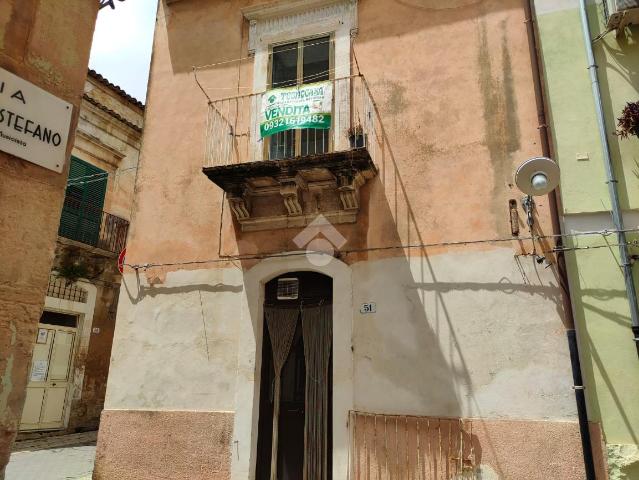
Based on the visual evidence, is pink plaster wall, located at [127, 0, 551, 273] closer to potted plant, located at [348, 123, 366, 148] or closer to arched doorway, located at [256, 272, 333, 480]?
potted plant, located at [348, 123, 366, 148]

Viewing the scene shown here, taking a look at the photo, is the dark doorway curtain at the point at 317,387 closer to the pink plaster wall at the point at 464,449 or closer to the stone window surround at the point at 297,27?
the pink plaster wall at the point at 464,449

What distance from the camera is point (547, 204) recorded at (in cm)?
613

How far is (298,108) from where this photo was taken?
7.18 meters

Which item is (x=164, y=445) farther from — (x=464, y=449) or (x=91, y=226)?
(x=91, y=226)

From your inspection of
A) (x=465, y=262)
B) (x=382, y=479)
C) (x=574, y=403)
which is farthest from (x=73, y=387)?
(x=574, y=403)

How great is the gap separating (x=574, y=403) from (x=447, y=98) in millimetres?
4097

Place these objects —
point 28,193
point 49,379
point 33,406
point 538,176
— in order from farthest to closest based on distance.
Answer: point 49,379
point 33,406
point 538,176
point 28,193

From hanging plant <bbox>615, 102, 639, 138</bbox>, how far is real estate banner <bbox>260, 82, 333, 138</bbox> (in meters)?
A: 3.54

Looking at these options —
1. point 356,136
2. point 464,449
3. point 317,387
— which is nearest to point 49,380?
point 317,387

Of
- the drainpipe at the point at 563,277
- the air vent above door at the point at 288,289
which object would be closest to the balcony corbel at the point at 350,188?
the air vent above door at the point at 288,289

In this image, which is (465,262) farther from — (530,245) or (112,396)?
(112,396)

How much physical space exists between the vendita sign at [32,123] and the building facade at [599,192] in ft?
17.3

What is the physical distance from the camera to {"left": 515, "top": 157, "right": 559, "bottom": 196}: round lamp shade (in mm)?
5297

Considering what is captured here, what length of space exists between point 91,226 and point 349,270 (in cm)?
950
